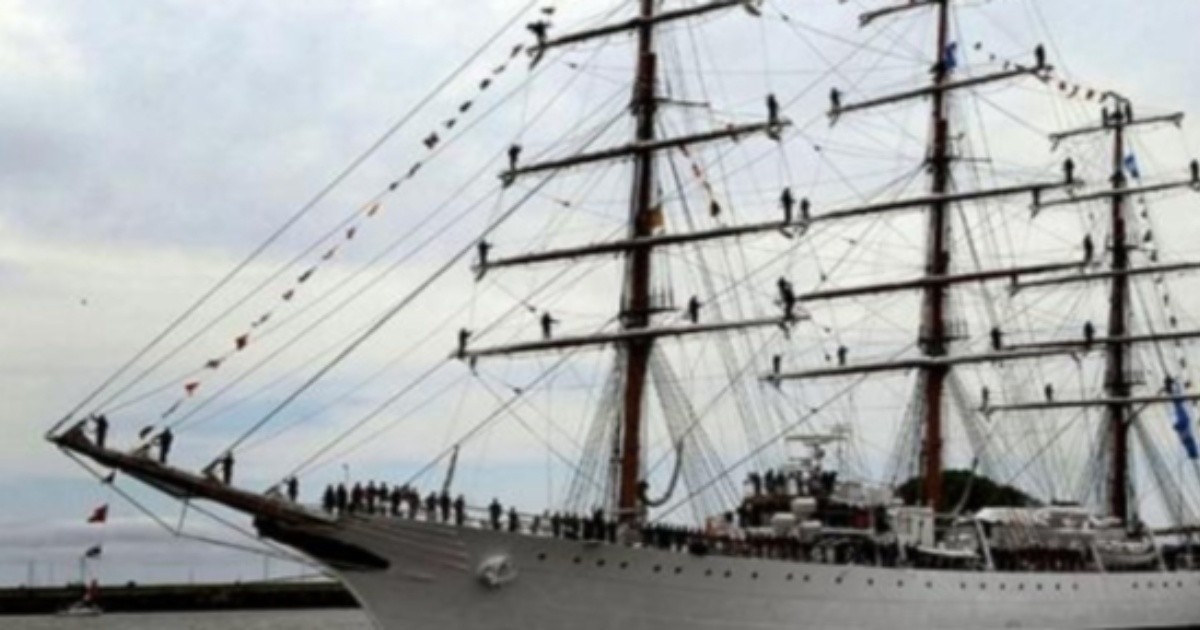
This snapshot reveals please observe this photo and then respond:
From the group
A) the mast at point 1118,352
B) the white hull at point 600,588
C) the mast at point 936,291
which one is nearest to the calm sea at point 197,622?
the mast at point 936,291

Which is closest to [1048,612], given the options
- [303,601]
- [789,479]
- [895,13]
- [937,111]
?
[789,479]

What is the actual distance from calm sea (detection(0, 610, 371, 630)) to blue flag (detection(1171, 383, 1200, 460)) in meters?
33.6

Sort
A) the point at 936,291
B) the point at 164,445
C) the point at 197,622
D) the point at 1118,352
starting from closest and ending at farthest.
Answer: the point at 164,445 < the point at 936,291 < the point at 1118,352 < the point at 197,622

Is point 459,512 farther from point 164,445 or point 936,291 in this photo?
point 936,291

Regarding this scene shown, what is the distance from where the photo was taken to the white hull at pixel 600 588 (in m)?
38.8

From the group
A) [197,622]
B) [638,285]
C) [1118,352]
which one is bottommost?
[197,622]

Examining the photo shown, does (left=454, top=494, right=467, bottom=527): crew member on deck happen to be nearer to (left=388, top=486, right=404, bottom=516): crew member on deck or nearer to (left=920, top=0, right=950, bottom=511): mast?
(left=388, top=486, right=404, bottom=516): crew member on deck

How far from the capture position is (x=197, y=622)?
9138cm

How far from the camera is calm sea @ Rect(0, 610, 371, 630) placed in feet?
264

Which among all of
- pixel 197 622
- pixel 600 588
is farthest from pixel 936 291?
pixel 197 622

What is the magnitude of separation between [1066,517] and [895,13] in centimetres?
1872

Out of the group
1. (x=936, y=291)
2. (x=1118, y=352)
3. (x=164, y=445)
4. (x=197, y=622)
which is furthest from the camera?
(x=197, y=622)

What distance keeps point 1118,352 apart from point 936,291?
509 inches

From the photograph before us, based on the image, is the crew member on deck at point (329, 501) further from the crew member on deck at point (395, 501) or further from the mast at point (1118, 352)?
the mast at point (1118, 352)
